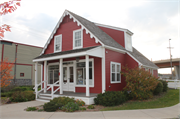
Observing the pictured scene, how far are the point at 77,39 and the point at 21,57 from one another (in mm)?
15392

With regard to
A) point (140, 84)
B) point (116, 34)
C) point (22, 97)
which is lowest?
point (22, 97)

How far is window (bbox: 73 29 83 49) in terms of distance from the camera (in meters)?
12.6

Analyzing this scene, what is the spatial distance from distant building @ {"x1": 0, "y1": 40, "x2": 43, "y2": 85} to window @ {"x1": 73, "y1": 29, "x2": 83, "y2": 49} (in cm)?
1410

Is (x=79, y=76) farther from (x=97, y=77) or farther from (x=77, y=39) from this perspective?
(x=77, y=39)

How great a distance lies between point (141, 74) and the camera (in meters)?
10.8

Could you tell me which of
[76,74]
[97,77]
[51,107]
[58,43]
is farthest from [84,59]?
[51,107]

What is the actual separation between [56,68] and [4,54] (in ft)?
39.2

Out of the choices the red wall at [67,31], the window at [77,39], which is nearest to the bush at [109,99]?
the red wall at [67,31]

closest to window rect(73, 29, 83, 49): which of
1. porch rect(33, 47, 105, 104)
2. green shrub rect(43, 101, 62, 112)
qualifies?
porch rect(33, 47, 105, 104)

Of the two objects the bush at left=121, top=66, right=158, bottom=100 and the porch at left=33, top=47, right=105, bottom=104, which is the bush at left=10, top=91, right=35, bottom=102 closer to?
the porch at left=33, top=47, right=105, bottom=104

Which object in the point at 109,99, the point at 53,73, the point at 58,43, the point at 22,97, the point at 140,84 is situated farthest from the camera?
the point at 53,73

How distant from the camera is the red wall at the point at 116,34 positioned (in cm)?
1537

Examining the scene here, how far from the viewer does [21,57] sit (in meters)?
24.2

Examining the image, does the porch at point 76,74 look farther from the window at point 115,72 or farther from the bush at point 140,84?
the bush at point 140,84
